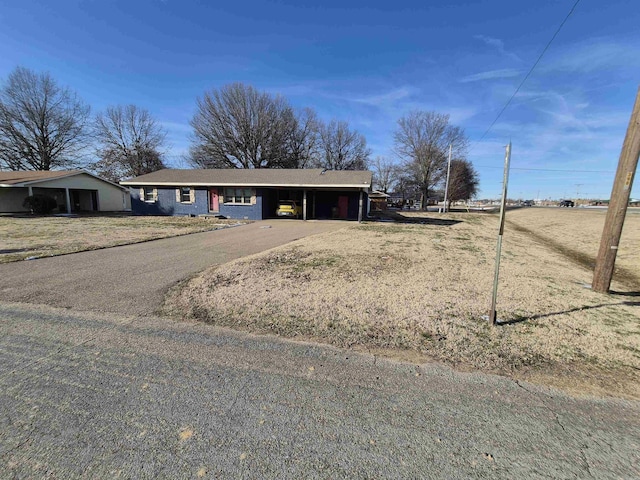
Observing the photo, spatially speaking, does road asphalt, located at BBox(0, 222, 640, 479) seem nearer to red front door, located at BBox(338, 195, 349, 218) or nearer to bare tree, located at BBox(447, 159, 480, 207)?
red front door, located at BBox(338, 195, 349, 218)

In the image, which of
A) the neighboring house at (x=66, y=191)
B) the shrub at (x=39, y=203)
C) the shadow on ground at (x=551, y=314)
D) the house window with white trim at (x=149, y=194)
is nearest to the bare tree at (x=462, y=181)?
the house window with white trim at (x=149, y=194)

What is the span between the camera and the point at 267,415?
81.0 inches

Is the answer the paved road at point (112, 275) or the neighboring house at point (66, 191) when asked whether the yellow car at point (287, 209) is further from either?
the neighboring house at point (66, 191)

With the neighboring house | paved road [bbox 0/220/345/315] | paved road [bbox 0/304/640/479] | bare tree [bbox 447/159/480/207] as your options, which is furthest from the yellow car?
bare tree [bbox 447/159/480/207]

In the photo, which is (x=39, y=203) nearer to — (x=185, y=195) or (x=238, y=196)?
(x=185, y=195)

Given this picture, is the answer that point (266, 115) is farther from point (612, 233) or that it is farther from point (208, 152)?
point (612, 233)

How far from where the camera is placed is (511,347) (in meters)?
3.14

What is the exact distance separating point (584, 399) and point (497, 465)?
128 cm

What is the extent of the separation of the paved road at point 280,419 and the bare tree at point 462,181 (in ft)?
141

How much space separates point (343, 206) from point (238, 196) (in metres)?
7.90

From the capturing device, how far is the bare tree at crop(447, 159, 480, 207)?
4100cm

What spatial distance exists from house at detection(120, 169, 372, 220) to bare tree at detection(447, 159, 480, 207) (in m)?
26.4

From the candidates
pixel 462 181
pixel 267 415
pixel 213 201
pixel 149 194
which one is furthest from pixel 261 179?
pixel 462 181

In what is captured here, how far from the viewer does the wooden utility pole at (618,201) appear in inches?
190
